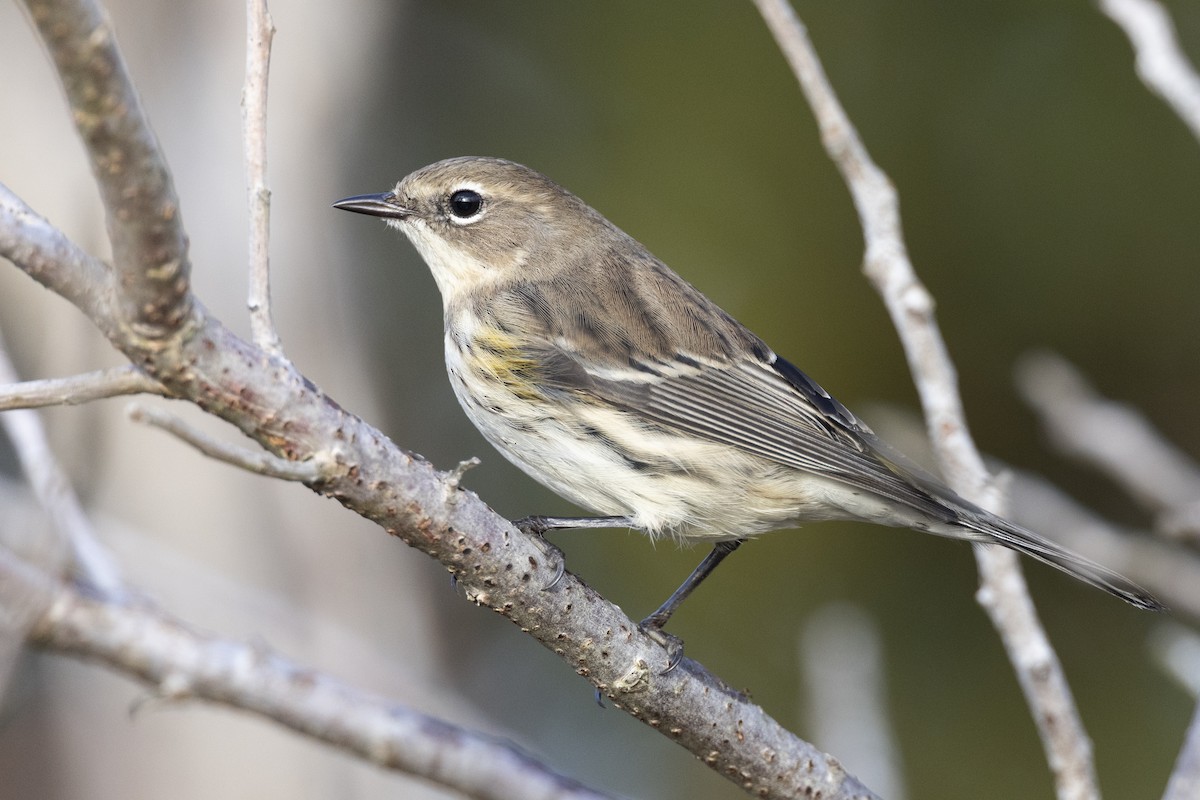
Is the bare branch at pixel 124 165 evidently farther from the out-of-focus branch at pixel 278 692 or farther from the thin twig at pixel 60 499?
the thin twig at pixel 60 499

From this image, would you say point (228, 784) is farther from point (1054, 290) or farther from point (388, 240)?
point (1054, 290)

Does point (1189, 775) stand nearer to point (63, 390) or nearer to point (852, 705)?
point (852, 705)

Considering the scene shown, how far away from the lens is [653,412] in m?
3.86

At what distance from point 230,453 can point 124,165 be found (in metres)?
0.43

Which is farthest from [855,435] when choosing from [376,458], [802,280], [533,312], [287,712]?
[802,280]

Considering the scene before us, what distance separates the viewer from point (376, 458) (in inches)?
87.4

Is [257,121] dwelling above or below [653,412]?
below

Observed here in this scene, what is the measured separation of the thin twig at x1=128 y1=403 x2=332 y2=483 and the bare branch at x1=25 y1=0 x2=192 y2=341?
0.58ft

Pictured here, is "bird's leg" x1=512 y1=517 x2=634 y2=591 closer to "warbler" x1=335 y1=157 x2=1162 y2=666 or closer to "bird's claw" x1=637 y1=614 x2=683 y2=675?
"warbler" x1=335 y1=157 x2=1162 y2=666

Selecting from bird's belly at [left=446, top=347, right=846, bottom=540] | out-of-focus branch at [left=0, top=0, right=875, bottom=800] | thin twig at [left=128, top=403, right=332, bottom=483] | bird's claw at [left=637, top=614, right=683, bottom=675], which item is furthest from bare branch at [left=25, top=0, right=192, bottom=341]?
bird's belly at [left=446, top=347, right=846, bottom=540]

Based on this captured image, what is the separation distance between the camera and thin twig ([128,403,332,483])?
64.7 inches

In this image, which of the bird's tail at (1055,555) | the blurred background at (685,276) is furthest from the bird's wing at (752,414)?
the blurred background at (685,276)

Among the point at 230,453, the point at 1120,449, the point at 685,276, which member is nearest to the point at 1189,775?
the point at 1120,449

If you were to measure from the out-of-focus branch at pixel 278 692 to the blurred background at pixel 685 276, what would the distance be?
250cm
